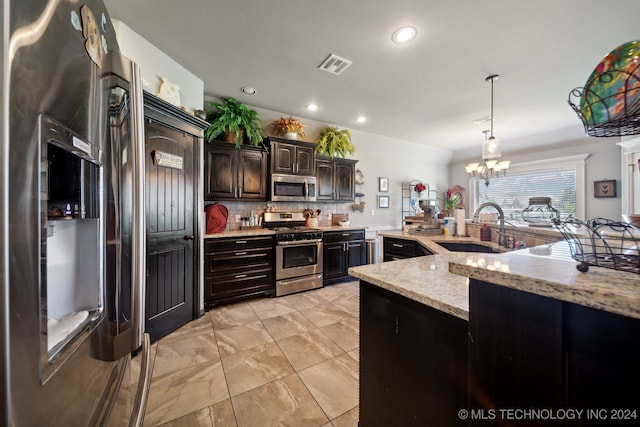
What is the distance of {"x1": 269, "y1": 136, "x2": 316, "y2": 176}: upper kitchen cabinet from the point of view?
3.58m

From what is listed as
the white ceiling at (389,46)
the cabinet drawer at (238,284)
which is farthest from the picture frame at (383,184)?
the cabinet drawer at (238,284)

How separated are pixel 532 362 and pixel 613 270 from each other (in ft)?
0.93

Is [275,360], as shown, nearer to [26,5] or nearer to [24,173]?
[24,173]

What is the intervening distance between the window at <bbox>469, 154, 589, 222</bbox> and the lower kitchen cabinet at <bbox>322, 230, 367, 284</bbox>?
2.79 meters

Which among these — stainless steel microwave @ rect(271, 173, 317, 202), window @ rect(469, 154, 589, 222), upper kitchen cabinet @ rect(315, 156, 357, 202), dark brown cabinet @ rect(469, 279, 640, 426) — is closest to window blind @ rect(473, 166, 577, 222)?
window @ rect(469, 154, 589, 222)

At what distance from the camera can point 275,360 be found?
196 cm

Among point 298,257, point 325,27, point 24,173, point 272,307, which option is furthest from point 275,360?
point 325,27

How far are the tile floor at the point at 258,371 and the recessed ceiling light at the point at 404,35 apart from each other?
2914 millimetres

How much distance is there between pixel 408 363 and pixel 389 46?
8.75 feet

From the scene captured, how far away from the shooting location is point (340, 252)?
396cm

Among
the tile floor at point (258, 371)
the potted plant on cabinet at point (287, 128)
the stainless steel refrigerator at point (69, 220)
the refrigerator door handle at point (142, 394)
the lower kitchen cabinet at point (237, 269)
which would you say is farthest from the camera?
the potted plant on cabinet at point (287, 128)

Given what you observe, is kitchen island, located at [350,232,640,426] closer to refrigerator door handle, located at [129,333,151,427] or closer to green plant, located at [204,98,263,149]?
refrigerator door handle, located at [129,333,151,427]

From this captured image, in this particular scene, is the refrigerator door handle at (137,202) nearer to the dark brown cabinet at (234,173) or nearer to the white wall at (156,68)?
the white wall at (156,68)

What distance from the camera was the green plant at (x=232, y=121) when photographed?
3.05m
